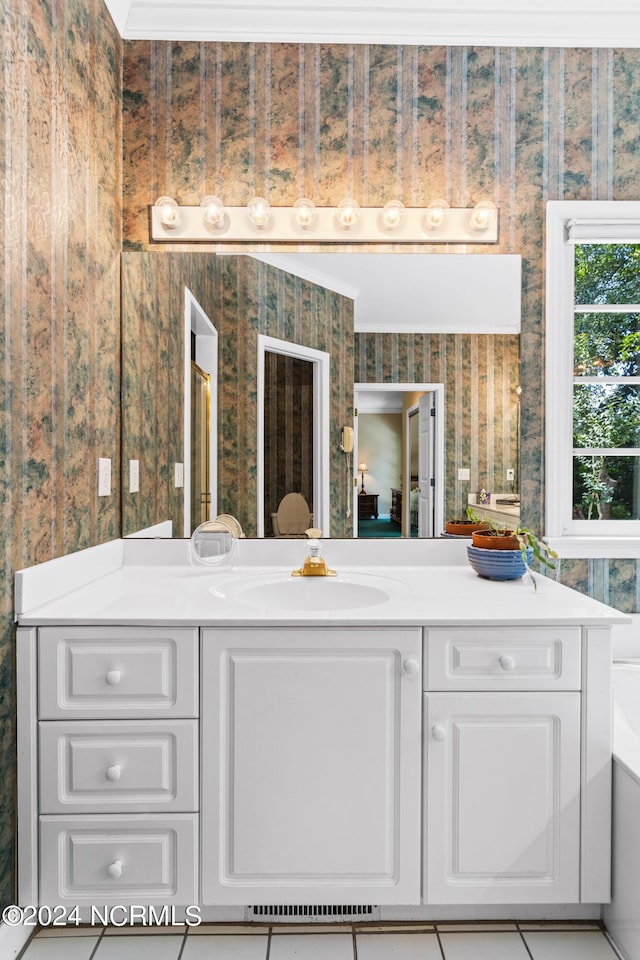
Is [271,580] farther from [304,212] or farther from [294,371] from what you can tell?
[304,212]

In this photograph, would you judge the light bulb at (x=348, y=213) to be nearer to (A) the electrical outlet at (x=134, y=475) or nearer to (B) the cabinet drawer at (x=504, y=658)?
(A) the electrical outlet at (x=134, y=475)

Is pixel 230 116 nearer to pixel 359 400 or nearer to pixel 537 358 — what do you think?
pixel 359 400

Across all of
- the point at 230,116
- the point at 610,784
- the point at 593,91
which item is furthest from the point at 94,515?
the point at 593,91

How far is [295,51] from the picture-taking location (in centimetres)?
203

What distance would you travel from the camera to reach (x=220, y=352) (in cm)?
203

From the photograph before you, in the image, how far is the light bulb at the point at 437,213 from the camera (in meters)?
2.00

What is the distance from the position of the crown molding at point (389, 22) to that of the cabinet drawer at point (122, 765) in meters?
2.19

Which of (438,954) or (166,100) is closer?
(438,954)

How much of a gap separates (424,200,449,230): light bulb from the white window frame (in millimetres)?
372

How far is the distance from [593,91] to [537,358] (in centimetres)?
95

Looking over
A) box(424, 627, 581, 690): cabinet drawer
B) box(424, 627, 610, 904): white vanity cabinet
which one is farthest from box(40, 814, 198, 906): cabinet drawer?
box(424, 627, 581, 690): cabinet drawer

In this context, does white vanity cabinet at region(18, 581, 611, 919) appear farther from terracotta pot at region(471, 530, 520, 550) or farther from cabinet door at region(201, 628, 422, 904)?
terracotta pot at region(471, 530, 520, 550)

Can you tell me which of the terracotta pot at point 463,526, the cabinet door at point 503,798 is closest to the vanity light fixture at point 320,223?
the terracotta pot at point 463,526

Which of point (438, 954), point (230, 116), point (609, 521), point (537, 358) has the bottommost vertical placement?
point (438, 954)
